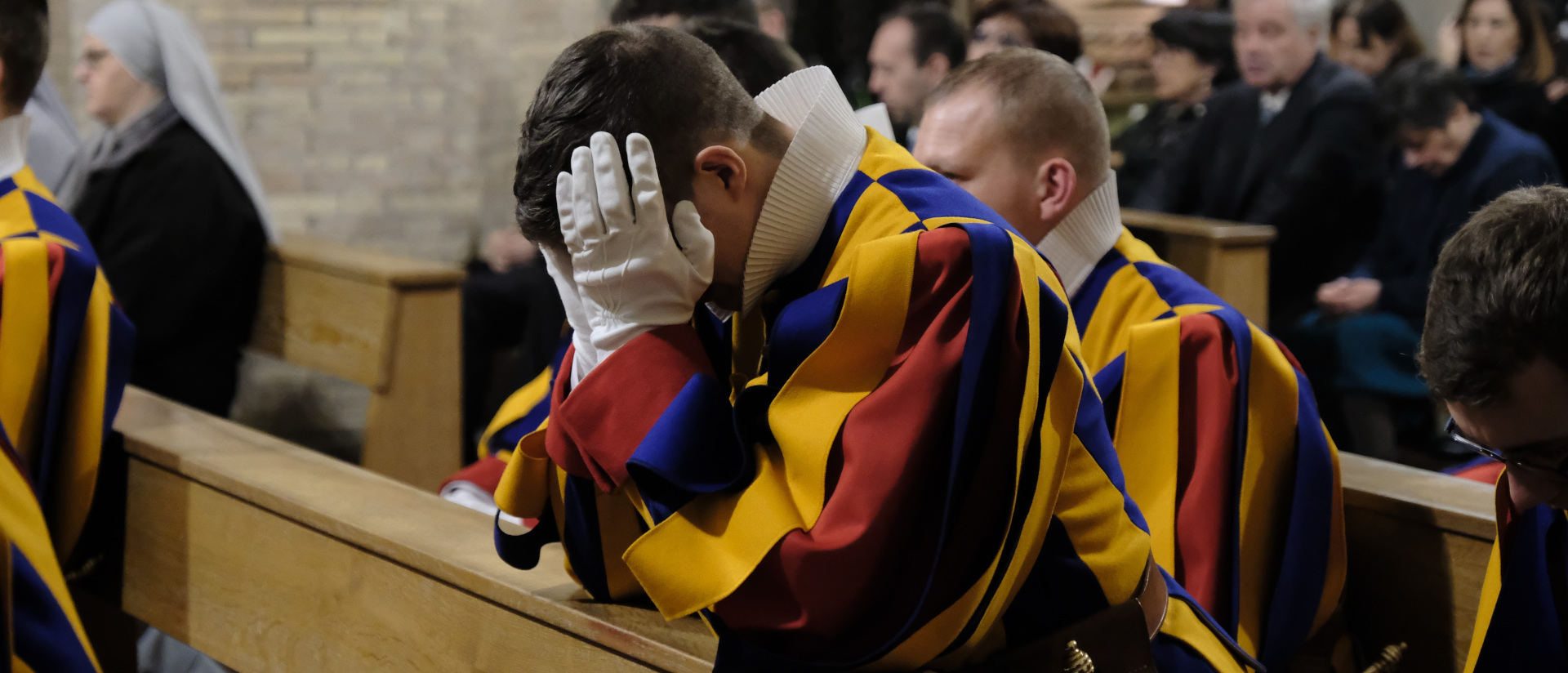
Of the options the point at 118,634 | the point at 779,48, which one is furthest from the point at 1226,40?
the point at 118,634

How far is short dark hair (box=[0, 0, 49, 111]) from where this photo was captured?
2.42 metres

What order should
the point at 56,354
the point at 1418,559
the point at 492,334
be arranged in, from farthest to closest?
the point at 492,334, the point at 56,354, the point at 1418,559

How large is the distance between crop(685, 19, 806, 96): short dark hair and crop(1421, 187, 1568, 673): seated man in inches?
56.6

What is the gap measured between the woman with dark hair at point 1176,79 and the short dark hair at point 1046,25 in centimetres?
73

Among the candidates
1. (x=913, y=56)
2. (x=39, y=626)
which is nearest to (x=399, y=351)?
(x=39, y=626)

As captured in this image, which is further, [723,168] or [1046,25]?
[1046,25]

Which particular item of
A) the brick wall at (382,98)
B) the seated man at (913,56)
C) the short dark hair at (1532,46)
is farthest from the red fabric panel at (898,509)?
the brick wall at (382,98)

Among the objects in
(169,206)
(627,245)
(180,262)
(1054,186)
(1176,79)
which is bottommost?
(180,262)

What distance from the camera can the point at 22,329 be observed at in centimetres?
225

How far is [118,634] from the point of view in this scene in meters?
2.71

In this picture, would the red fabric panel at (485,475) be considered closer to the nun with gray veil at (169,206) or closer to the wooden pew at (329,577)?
the wooden pew at (329,577)

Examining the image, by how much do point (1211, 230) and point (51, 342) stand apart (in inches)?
106

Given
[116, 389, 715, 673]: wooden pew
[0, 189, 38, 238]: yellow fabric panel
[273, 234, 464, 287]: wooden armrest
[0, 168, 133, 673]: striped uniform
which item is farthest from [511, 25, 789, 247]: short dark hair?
[273, 234, 464, 287]: wooden armrest

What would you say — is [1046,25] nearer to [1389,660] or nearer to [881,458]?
[1389,660]
